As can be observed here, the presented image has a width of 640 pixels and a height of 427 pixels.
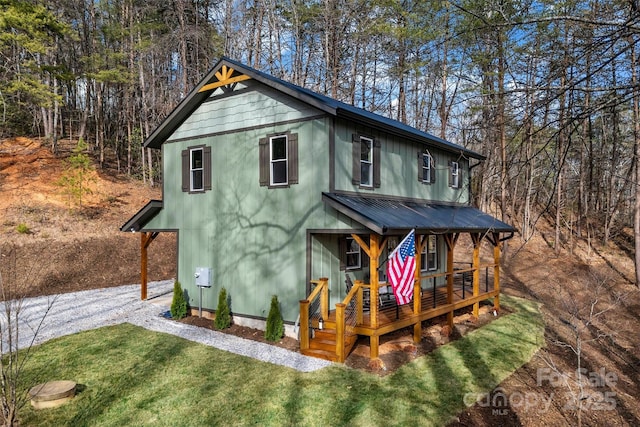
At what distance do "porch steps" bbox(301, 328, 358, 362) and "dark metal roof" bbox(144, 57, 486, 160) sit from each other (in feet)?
15.0

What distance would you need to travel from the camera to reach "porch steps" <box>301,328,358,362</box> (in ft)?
26.7

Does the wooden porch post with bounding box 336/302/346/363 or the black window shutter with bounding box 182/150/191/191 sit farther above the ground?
the black window shutter with bounding box 182/150/191/191

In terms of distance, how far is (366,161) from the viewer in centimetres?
1013

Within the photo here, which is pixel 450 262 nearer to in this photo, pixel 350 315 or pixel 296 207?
pixel 350 315

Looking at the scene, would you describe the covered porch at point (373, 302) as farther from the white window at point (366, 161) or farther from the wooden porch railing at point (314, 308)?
the white window at point (366, 161)

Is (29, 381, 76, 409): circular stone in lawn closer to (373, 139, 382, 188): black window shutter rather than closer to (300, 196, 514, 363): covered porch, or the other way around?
(300, 196, 514, 363): covered porch

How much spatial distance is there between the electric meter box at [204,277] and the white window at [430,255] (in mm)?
6630

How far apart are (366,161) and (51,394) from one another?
7.80m

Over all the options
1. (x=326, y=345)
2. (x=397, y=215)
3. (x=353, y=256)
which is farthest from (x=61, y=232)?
(x=397, y=215)

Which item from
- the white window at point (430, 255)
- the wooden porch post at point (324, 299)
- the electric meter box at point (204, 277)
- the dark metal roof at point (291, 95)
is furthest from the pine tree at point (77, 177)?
the white window at point (430, 255)

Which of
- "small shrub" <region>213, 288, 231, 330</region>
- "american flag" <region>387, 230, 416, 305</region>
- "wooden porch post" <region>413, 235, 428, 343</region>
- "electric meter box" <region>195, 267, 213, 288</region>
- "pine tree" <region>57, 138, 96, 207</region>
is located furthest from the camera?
"pine tree" <region>57, 138, 96, 207</region>

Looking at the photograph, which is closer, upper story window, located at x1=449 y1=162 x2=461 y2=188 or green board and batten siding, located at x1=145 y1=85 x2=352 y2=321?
green board and batten siding, located at x1=145 y1=85 x2=352 y2=321

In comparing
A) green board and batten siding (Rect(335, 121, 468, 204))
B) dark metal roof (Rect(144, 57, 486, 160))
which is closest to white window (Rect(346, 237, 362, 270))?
green board and batten siding (Rect(335, 121, 468, 204))

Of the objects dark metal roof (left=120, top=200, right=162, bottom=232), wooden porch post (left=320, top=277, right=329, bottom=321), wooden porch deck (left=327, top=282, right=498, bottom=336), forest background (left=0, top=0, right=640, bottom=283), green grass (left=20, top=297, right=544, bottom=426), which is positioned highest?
forest background (left=0, top=0, right=640, bottom=283)
